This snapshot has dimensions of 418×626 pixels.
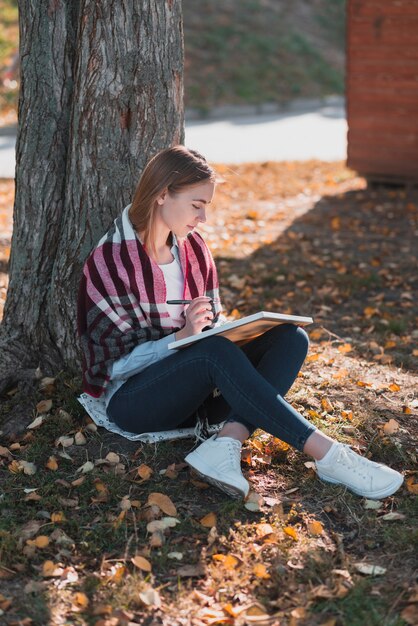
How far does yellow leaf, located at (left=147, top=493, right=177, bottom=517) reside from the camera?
314 cm

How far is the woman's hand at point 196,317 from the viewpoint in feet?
10.8

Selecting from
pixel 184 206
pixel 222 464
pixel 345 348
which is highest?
pixel 184 206

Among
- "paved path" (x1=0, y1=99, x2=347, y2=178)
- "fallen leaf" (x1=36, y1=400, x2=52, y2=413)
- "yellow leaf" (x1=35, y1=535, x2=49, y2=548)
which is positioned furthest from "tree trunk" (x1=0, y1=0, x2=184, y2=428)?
"paved path" (x1=0, y1=99, x2=347, y2=178)

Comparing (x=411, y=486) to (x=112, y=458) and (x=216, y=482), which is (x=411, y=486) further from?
(x=112, y=458)

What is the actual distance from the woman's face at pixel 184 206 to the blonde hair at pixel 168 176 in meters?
0.02

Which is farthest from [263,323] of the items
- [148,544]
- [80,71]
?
[80,71]

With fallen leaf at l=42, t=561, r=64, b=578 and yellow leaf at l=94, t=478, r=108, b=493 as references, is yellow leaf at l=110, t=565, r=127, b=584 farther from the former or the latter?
yellow leaf at l=94, t=478, r=108, b=493

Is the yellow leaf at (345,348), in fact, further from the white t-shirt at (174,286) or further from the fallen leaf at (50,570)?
the fallen leaf at (50,570)

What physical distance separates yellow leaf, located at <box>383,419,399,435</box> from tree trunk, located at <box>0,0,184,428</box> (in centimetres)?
138

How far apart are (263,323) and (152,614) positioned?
3.65ft

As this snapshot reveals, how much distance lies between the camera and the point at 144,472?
3.34 m

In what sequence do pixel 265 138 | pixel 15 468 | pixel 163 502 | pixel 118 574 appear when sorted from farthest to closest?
pixel 265 138, pixel 15 468, pixel 163 502, pixel 118 574

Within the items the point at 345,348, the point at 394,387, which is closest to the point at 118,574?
the point at 394,387

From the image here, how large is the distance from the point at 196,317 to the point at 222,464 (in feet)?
1.78
